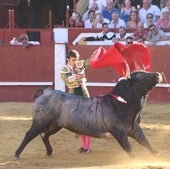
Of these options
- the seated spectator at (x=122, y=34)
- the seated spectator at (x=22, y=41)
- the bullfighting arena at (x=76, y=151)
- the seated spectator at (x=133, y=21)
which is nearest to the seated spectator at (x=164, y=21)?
the seated spectator at (x=133, y=21)

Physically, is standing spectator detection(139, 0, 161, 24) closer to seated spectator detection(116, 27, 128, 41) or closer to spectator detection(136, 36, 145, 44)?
seated spectator detection(116, 27, 128, 41)

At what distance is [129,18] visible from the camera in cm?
1271

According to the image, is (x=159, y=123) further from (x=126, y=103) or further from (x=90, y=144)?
(x=126, y=103)

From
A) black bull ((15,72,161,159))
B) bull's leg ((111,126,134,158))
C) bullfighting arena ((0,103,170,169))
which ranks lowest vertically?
bullfighting arena ((0,103,170,169))

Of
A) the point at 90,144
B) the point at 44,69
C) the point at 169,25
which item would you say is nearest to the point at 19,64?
the point at 44,69

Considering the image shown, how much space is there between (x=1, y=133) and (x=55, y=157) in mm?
1876

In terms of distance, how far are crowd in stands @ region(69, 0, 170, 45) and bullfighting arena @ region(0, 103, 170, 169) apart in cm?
244

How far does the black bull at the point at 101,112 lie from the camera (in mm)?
6133

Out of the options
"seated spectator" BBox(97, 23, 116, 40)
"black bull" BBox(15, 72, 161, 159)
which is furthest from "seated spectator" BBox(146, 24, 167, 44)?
"black bull" BBox(15, 72, 161, 159)

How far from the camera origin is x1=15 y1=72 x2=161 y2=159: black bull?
6.13 meters

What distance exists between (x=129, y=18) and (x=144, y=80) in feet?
22.4

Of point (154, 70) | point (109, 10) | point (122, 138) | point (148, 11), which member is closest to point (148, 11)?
point (148, 11)

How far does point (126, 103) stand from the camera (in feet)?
20.4

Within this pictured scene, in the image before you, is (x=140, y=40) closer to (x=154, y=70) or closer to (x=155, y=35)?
(x=155, y=35)
